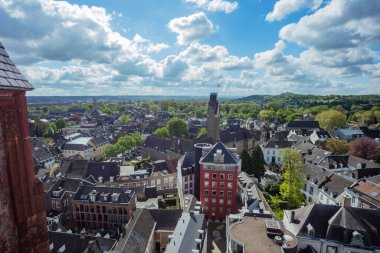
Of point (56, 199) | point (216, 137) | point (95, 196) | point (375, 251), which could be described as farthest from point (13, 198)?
point (216, 137)

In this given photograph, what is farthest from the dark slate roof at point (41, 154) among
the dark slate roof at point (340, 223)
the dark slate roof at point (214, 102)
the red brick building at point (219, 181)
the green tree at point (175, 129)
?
the dark slate roof at point (340, 223)

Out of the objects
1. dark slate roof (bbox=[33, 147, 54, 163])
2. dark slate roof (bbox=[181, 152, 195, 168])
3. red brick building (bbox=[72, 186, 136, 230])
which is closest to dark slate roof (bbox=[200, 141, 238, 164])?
dark slate roof (bbox=[181, 152, 195, 168])

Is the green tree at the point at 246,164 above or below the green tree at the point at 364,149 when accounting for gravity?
below

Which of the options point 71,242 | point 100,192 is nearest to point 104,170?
point 100,192

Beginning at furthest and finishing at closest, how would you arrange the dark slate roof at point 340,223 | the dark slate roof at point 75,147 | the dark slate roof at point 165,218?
the dark slate roof at point 75,147
the dark slate roof at point 165,218
the dark slate roof at point 340,223

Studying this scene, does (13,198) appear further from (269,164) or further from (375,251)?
(269,164)

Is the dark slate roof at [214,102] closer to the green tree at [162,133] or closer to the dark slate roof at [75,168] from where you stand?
the green tree at [162,133]

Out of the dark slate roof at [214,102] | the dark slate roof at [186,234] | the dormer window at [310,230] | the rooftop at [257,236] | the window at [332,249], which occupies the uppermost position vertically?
the dark slate roof at [214,102]

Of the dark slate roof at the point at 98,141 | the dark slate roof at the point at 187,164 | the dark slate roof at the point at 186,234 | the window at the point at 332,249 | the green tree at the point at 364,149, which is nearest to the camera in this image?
the dark slate roof at the point at 186,234
